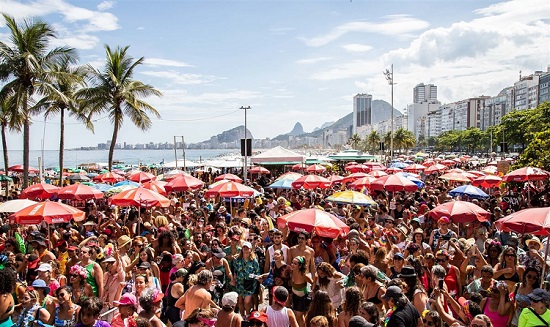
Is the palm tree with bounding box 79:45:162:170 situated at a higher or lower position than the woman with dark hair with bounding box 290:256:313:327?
higher

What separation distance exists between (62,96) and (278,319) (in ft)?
57.7

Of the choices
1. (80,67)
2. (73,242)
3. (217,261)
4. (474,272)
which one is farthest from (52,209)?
(80,67)

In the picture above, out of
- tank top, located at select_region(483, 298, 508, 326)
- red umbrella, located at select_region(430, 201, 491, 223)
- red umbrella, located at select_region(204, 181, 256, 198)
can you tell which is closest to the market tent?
red umbrella, located at select_region(204, 181, 256, 198)

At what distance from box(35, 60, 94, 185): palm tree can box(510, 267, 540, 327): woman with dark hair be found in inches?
728

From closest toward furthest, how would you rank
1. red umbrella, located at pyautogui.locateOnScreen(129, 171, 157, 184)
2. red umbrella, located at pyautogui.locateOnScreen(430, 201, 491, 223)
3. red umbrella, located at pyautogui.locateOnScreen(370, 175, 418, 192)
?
red umbrella, located at pyautogui.locateOnScreen(430, 201, 491, 223) < red umbrella, located at pyautogui.locateOnScreen(370, 175, 418, 192) < red umbrella, located at pyautogui.locateOnScreen(129, 171, 157, 184)

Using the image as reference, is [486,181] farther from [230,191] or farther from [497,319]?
[497,319]

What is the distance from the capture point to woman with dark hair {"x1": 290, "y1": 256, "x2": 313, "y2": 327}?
613cm

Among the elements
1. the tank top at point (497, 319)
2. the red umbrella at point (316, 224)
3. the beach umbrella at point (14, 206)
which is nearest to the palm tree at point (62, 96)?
the beach umbrella at point (14, 206)

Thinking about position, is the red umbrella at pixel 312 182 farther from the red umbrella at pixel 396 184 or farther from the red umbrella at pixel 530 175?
the red umbrella at pixel 530 175

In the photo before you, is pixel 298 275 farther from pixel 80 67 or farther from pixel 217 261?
pixel 80 67

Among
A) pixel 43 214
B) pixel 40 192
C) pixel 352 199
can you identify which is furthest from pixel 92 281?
pixel 40 192

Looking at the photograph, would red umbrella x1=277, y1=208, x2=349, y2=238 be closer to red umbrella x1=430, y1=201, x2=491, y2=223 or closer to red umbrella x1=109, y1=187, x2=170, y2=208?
red umbrella x1=430, y1=201, x2=491, y2=223

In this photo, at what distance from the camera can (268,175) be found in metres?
32.5

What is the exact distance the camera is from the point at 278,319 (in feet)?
16.2
